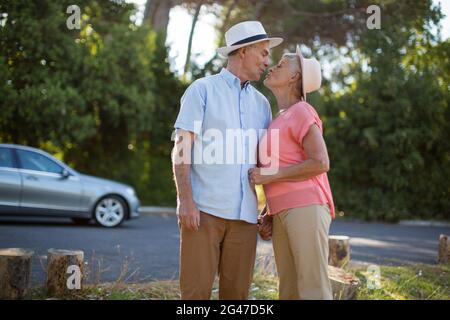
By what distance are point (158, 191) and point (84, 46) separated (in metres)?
6.02

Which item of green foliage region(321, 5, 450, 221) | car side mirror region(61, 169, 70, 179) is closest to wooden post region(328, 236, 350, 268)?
car side mirror region(61, 169, 70, 179)

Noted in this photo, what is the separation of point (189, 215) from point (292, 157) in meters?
0.72

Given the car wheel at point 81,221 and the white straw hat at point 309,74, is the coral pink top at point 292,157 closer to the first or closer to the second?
the white straw hat at point 309,74

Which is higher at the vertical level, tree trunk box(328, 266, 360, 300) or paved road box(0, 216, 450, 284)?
tree trunk box(328, 266, 360, 300)

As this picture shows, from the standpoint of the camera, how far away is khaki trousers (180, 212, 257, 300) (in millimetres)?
3637

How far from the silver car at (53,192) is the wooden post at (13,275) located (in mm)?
5345

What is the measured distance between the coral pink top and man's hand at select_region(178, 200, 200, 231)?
50cm

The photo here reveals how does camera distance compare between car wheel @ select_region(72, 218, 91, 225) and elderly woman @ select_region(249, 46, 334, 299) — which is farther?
car wheel @ select_region(72, 218, 91, 225)

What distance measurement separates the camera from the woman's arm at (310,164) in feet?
11.5

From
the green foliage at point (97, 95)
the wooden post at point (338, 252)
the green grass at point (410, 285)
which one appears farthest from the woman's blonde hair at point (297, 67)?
the green foliage at point (97, 95)

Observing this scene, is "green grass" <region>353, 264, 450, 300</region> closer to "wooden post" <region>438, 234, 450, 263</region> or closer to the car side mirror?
"wooden post" <region>438, 234, 450, 263</region>
